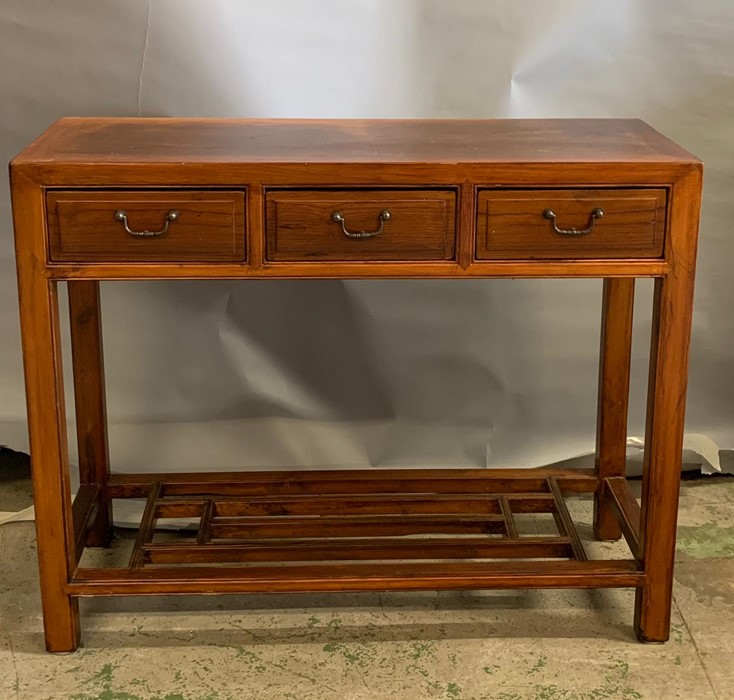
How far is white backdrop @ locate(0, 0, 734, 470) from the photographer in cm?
289

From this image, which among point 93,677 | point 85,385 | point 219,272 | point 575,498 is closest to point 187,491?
point 85,385

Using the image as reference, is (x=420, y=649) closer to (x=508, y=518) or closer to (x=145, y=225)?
(x=508, y=518)

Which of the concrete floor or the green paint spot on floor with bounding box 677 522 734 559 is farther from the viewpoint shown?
the green paint spot on floor with bounding box 677 522 734 559

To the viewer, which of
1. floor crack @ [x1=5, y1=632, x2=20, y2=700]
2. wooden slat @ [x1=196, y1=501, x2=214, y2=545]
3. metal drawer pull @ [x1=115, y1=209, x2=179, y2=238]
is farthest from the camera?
wooden slat @ [x1=196, y1=501, x2=214, y2=545]

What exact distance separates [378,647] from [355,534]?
0.36 m

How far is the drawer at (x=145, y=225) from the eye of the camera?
→ 2.15 meters

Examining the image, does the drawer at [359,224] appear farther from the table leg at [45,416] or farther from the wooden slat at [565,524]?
the wooden slat at [565,524]

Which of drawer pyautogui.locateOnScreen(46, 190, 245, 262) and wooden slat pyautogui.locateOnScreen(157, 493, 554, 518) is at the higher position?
drawer pyautogui.locateOnScreen(46, 190, 245, 262)

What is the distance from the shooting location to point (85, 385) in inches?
108

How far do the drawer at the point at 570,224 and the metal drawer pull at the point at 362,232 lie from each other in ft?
0.57

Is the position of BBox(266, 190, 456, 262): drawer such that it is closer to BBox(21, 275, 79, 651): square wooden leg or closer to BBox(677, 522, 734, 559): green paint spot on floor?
BBox(21, 275, 79, 651): square wooden leg

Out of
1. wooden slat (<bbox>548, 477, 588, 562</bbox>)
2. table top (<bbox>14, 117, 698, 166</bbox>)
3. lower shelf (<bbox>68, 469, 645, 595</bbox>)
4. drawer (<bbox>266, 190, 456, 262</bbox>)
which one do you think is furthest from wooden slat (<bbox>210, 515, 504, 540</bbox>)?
table top (<bbox>14, 117, 698, 166</bbox>)

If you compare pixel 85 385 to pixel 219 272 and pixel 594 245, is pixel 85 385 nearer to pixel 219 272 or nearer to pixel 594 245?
pixel 219 272

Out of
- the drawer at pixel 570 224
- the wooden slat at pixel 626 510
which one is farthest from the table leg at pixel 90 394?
the wooden slat at pixel 626 510
